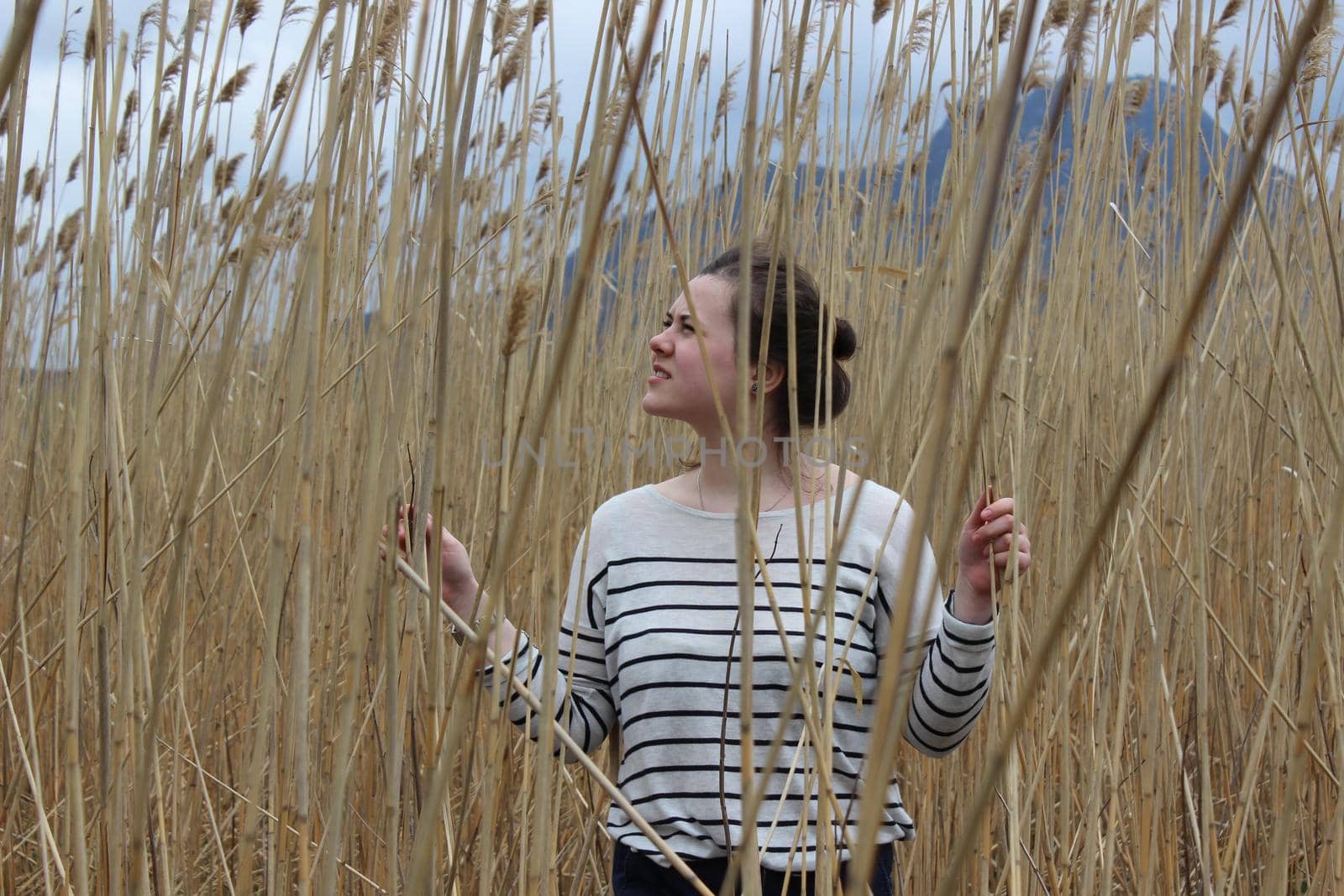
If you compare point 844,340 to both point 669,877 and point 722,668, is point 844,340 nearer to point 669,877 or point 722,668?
point 722,668

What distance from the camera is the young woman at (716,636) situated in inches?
44.4

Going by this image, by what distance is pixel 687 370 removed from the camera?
1.19 meters

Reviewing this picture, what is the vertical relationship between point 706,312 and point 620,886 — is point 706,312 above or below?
above

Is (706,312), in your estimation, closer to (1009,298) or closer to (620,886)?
(620,886)

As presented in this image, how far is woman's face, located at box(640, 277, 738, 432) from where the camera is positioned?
119 centimetres

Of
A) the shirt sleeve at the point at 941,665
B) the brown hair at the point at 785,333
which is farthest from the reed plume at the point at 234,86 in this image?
the shirt sleeve at the point at 941,665

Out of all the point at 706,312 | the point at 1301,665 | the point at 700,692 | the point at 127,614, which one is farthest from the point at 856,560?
the point at 127,614

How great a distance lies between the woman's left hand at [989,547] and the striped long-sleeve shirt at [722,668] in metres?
0.05

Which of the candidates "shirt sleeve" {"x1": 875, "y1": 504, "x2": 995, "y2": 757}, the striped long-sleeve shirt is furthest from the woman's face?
"shirt sleeve" {"x1": 875, "y1": 504, "x2": 995, "y2": 757}

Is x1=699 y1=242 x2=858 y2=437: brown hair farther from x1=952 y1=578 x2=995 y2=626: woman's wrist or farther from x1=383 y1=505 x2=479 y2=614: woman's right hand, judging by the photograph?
x1=383 y1=505 x2=479 y2=614: woman's right hand

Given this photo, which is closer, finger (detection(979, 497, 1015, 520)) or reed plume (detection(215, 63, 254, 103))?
finger (detection(979, 497, 1015, 520))

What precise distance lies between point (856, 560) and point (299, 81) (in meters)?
0.81

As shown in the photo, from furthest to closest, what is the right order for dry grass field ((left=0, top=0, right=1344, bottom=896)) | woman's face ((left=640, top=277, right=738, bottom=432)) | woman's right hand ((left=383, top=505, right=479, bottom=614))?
woman's face ((left=640, top=277, right=738, bottom=432)) < woman's right hand ((left=383, top=505, right=479, bottom=614)) < dry grass field ((left=0, top=0, right=1344, bottom=896))

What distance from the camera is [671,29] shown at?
1.20 metres
